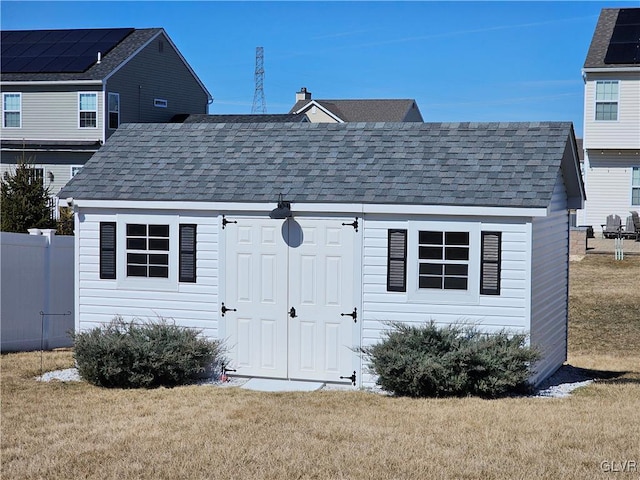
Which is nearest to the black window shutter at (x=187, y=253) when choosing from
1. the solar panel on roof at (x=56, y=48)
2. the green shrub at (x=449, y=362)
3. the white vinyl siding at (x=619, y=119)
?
the green shrub at (x=449, y=362)

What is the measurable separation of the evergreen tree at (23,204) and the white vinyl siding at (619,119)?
1898cm

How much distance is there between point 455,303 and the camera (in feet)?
41.8

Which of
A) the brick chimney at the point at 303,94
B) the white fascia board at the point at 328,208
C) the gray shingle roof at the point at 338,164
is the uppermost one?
the brick chimney at the point at 303,94

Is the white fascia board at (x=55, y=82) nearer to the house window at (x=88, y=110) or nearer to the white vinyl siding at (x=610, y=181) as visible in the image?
the house window at (x=88, y=110)

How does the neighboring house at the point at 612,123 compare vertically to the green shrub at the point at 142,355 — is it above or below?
above

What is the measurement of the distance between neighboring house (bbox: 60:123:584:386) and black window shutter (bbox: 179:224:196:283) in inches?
0.8

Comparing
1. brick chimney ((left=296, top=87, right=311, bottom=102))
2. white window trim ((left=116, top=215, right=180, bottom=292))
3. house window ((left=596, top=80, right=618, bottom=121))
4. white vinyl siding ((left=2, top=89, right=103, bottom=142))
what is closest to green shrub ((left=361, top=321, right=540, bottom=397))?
white window trim ((left=116, top=215, right=180, bottom=292))

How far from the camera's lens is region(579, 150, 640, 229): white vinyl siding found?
33.9 meters

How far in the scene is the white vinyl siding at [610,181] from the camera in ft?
111

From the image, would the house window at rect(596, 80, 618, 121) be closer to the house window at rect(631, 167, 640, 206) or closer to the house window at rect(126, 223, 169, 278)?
the house window at rect(631, 167, 640, 206)

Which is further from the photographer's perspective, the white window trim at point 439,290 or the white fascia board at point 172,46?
the white fascia board at point 172,46

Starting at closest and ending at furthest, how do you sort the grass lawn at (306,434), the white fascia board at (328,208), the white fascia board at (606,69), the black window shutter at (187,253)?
the grass lawn at (306,434), the white fascia board at (328,208), the black window shutter at (187,253), the white fascia board at (606,69)

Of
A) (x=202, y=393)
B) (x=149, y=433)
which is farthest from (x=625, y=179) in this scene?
(x=149, y=433)

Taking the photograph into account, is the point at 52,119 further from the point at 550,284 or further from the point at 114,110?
the point at 550,284
